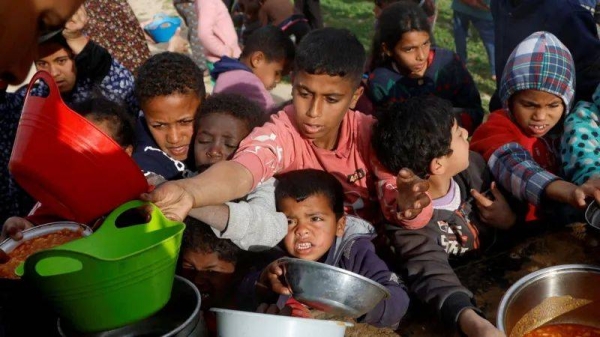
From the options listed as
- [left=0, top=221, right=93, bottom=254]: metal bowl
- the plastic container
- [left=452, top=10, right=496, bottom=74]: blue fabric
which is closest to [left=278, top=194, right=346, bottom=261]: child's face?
[left=0, top=221, right=93, bottom=254]: metal bowl

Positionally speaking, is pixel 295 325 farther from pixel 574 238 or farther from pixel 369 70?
pixel 369 70

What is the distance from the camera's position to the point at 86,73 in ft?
10.6

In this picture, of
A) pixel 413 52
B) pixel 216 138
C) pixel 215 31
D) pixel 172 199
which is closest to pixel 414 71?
pixel 413 52

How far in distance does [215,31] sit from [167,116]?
287cm

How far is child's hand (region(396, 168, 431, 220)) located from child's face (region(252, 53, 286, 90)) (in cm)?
215

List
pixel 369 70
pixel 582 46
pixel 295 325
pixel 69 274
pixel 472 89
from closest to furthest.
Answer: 1. pixel 69 274
2. pixel 295 325
3. pixel 582 46
4. pixel 472 89
5. pixel 369 70

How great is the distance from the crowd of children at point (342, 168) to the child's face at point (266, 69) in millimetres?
1179

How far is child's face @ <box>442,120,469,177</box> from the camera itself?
7.64 feet

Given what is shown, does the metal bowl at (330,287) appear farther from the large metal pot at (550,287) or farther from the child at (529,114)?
the child at (529,114)

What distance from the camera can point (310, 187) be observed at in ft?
7.68

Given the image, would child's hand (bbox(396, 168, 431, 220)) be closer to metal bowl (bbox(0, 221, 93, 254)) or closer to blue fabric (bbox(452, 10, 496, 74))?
metal bowl (bbox(0, 221, 93, 254))

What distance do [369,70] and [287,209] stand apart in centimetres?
175

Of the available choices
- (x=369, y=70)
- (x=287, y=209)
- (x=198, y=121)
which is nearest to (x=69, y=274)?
(x=287, y=209)

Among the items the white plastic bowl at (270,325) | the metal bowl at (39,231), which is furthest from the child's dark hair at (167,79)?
the white plastic bowl at (270,325)
